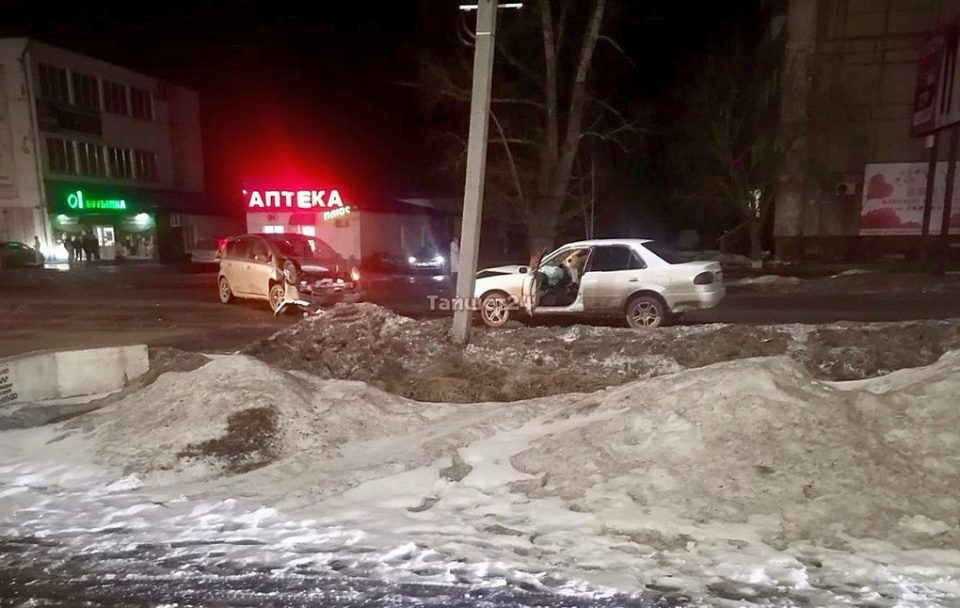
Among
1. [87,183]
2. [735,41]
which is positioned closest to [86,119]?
[87,183]

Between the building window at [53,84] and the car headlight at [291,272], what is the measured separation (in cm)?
2959

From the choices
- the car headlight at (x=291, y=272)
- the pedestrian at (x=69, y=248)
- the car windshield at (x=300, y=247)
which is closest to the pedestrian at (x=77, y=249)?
the pedestrian at (x=69, y=248)

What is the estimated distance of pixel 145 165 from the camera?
143 feet

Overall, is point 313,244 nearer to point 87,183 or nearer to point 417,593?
point 417,593

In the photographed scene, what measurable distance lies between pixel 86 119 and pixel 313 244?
2953 cm

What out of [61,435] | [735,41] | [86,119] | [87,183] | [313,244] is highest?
[735,41]

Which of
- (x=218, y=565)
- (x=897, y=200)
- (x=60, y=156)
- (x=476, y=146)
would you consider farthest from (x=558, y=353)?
(x=60, y=156)

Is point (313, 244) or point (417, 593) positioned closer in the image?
point (417, 593)

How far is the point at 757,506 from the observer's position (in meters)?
4.90

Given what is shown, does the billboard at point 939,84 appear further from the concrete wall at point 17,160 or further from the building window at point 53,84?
the building window at point 53,84

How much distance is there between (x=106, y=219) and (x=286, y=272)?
30167 mm

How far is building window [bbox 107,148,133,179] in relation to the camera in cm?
4078

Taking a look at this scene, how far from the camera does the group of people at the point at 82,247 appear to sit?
1405 inches

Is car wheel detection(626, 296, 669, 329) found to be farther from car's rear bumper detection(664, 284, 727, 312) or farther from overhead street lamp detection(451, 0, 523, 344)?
overhead street lamp detection(451, 0, 523, 344)
